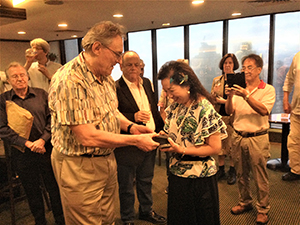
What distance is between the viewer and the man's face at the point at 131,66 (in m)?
2.25

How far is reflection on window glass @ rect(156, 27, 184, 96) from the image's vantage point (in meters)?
6.78

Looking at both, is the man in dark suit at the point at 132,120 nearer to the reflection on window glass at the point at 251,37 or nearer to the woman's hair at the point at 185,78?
the woman's hair at the point at 185,78

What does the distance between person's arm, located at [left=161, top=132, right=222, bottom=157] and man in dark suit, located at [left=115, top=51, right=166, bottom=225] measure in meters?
0.66

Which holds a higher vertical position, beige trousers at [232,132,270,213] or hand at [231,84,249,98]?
hand at [231,84,249,98]

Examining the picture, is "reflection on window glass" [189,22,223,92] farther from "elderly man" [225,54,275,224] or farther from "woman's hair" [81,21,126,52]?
"woman's hair" [81,21,126,52]

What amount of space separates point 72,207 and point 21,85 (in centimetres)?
131

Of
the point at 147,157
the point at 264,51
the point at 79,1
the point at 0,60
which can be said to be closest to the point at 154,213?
the point at 147,157

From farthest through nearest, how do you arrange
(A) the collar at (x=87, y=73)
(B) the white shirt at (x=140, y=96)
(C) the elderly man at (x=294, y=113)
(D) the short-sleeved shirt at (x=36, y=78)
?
(C) the elderly man at (x=294, y=113)
(D) the short-sleeved shirt at (x=36, y=78)
(B) the white shirt at (x=140, y=96)
(A) the collar at (x=87, y=73)

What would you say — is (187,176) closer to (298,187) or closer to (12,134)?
(12,134)

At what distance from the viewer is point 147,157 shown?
2428mm

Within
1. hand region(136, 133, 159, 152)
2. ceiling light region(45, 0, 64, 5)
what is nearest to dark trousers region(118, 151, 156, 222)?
hand region(136, 133, 159, 152)

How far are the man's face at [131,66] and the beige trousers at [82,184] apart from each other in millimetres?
970

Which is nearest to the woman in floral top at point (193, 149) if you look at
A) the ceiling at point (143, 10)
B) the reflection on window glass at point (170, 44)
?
the ceiling at point (143, 10)

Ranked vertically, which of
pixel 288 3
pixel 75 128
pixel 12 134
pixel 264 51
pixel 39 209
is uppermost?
pixel 288 3
